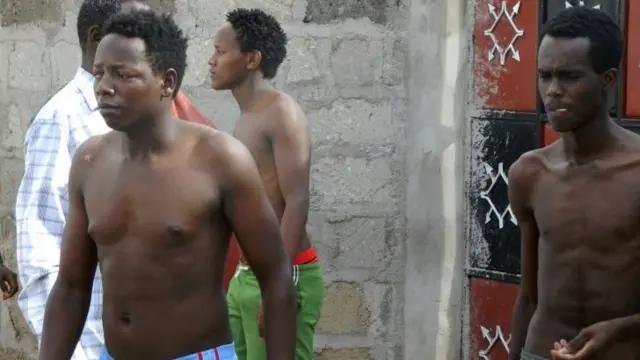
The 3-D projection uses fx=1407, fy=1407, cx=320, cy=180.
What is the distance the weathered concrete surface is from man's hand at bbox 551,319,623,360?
250cm

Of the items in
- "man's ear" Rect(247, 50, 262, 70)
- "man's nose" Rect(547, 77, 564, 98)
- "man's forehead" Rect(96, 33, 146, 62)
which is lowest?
"man's nose" Rect(547, 77, 564, 98)

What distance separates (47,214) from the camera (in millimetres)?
4375

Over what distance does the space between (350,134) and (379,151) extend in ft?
0.51

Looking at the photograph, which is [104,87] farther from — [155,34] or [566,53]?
[566,53]

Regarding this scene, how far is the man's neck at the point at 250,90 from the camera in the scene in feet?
19.3

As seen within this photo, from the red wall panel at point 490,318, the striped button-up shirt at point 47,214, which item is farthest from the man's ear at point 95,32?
the red wall panel at point 490,318

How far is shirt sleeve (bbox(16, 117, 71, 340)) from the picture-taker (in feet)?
14.3

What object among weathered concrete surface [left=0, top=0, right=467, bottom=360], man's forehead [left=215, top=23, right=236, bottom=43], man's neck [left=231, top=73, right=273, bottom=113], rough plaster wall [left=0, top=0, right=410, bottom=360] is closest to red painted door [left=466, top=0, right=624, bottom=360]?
weathered concrete surface [left=0, top=0, right=467, bottom=360]

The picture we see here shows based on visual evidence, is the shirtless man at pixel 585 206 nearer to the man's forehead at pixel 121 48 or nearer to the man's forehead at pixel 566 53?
the man's forehead at pixel 566 53

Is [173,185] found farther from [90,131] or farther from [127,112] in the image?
[90,131]

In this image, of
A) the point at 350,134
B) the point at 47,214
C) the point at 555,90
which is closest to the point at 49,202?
the point at 47,214

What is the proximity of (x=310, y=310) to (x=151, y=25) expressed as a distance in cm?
219

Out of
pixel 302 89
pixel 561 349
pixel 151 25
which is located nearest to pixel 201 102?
pixel 302 89

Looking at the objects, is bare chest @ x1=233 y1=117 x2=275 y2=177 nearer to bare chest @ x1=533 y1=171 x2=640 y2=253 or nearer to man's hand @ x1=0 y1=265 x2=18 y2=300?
man's hand @ x1=0 y1=265 x2=18 y2=300
